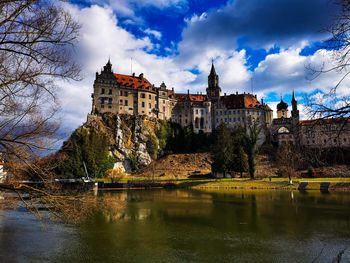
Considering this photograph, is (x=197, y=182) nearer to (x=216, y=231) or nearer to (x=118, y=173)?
(x=118, y=173)

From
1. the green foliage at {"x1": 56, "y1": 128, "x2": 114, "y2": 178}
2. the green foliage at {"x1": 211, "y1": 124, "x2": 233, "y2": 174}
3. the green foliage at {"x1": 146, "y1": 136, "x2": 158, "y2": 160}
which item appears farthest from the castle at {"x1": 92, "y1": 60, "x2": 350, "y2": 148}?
the green foliage at {"x1": 211, "y1": 124, "x2": 233, "y2": 174}

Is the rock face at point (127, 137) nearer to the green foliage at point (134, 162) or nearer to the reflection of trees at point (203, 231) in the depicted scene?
the green foliage at point (134, 162)

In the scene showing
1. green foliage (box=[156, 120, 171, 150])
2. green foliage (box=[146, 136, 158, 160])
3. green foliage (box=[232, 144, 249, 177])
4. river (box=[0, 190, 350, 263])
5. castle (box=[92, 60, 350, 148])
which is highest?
castle (box=[92, 60, 350, 148])

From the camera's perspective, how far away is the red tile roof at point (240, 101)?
100 m

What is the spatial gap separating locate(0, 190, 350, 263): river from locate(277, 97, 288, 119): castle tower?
275 ft

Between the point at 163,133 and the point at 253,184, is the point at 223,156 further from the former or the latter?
the point at 163,133

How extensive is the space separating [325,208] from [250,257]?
17.0 m

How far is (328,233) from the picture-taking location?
18406 millimetres

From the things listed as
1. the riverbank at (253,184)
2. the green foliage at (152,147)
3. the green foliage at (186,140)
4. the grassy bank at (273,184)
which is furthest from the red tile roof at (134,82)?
the grassy bank at (273,184)

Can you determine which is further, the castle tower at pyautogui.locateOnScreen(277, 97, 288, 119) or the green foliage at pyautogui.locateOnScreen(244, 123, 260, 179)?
the castle tower at pyautogui.locateOnScreen(277, 97, 288, 119)

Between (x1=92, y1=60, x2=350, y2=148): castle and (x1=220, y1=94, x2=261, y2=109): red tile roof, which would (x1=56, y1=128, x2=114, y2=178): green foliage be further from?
(x1=220, y1=94, x2=261, y2=109): red tile roof

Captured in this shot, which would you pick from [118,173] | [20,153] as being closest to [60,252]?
[20,153]

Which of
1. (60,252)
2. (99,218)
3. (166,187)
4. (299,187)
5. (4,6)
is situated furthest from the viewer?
(166,187)

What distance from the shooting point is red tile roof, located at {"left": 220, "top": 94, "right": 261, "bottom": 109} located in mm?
100000
